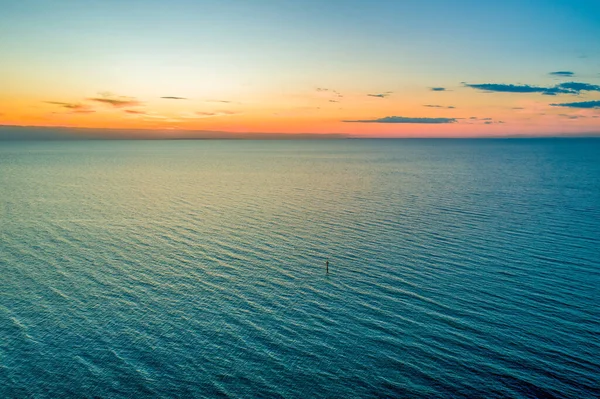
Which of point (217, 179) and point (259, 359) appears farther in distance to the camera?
point (217, 179)

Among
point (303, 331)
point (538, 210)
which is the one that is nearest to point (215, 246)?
point (303, 331)

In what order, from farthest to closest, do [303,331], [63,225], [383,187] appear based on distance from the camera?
[383,187] < [63,225] < [303,331]

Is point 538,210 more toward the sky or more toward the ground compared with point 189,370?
more toward the sky

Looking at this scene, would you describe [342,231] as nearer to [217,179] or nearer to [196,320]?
[196,320]

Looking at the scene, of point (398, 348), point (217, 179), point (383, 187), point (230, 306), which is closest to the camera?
point (398, 348)

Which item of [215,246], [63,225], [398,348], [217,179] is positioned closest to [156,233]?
[215,246]

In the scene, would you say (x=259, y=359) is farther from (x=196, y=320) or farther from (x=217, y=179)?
(x=217, y=179)
